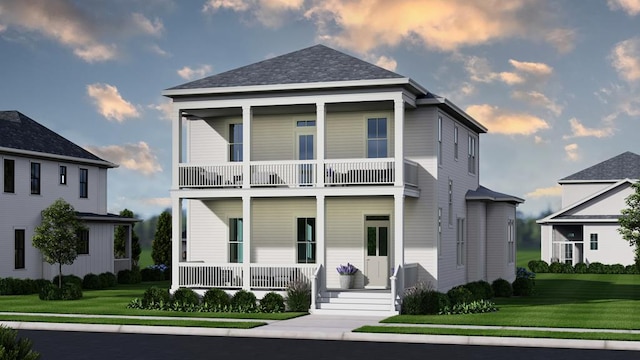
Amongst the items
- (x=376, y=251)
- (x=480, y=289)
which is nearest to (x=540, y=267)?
(x=480, y=289)

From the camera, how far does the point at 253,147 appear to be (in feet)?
116

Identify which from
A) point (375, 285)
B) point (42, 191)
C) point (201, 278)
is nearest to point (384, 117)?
point (375, 285)

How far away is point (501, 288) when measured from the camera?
39.1 m

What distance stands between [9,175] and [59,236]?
6361mm

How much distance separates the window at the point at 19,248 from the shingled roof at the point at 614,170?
46386 mm

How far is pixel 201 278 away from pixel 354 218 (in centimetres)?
608

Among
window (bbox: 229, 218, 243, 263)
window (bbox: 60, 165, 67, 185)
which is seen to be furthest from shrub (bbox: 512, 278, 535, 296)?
window (bbox: 60, 165, 67, 185)

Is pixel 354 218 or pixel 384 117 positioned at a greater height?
pixel 384 117

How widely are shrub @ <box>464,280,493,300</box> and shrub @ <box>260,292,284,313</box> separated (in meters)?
7.28

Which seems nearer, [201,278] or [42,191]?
[201,278]

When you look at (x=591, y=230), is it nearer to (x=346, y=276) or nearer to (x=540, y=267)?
(x=540, y=267)

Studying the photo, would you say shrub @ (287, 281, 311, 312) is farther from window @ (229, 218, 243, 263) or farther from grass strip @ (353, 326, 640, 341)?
grass strip @ (353, 326, 640, 341)

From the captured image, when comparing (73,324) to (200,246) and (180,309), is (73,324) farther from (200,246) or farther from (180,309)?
(200,246)

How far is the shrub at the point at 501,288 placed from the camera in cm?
3900
